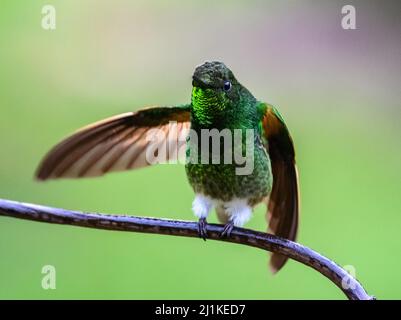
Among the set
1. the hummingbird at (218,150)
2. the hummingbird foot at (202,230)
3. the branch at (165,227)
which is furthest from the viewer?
the hummingbird at (218,150)

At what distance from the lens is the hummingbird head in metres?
2.03

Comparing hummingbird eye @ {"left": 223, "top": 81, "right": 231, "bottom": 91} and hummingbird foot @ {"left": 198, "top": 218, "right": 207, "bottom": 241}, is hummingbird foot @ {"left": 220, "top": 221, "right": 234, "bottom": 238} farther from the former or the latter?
hummingbird eye @ {"left": 223, "top": 81, "right": 231, "bottom": 91}

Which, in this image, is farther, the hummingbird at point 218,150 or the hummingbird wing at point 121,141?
the hummingbird wing at point 121,141

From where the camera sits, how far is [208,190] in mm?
2285

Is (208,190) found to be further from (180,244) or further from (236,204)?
(180,244)

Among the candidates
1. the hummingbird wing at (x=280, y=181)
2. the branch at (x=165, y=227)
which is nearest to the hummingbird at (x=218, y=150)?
the hummingbird wing at (x=280, y=181)

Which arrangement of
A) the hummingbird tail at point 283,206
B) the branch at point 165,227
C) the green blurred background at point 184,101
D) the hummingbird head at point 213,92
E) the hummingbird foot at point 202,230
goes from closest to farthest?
the branch at point 165,227 < the hummingbird foot at point 202,230 < the hummingbird head at point 213,92 < the hummingbird tail at point 283,206 < the green blurred background at point 184,101

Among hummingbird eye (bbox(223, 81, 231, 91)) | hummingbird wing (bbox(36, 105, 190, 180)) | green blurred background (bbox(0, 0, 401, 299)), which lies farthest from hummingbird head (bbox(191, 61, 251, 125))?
Result: green blurred background (bbox(0, 0, 401, 299))

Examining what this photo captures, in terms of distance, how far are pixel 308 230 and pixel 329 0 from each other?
2.26 meters

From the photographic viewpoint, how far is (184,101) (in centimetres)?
447

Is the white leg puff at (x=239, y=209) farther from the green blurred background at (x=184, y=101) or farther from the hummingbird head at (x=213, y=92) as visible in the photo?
the green blurred background at (x=184, y=101)

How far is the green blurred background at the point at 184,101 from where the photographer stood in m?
3.72

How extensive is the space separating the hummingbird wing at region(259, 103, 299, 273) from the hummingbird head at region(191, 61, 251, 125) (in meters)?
0.17
